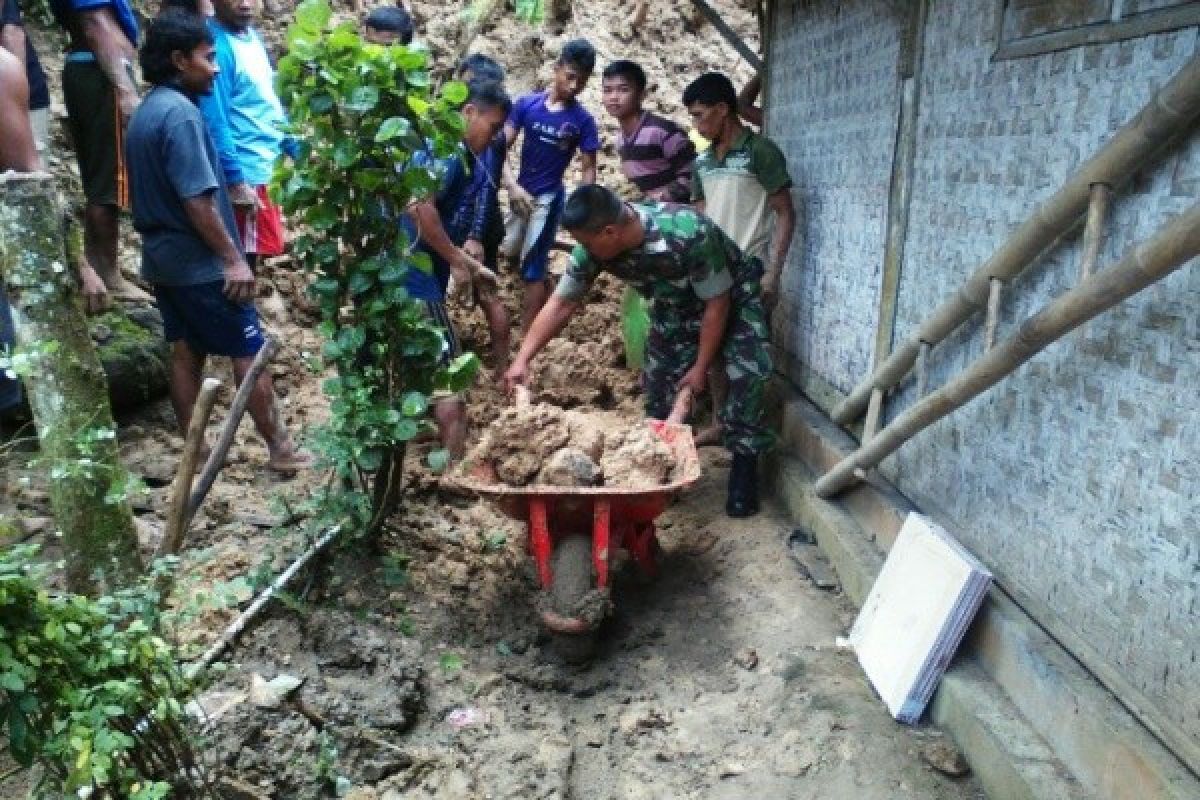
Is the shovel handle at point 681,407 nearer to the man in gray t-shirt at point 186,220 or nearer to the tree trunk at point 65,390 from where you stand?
the man in gray t-shirt at point 186,220

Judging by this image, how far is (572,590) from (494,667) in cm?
43

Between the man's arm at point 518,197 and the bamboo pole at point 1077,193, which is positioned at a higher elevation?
the bamboo pole at point 1077,193

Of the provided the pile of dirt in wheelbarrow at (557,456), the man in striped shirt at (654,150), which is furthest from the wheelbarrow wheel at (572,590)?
the man in striped shirt at (654,150)

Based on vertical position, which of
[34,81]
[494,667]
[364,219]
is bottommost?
[494,667]

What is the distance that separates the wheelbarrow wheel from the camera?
11.2ft

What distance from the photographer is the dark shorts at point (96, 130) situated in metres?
4.55

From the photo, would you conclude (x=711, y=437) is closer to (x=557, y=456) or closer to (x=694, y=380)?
(x=694, y=380)

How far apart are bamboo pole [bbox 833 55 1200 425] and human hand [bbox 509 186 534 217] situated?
11.0 feet

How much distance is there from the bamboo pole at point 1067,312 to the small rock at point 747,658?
97 centimetres

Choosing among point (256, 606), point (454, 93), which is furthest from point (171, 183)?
point (256, 606)

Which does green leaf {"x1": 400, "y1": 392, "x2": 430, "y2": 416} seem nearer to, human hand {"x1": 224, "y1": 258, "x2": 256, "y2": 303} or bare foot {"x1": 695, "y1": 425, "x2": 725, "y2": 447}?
human hand {"x1": 224, "y1": 258, "x2": 256, "y2": 303}

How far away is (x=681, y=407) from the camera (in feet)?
13.3

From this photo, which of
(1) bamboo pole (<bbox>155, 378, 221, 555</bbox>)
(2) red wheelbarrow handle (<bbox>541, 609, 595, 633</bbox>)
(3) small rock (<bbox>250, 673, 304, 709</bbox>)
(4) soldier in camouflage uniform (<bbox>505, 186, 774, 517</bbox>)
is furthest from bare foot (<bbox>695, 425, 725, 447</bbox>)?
(1) bamboo pole (<bbox>155, 378, 221, 555</bbox>)

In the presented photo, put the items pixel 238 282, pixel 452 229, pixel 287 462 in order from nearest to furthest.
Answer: pixel 238 282
pixel 287 462
pixel 452 229
